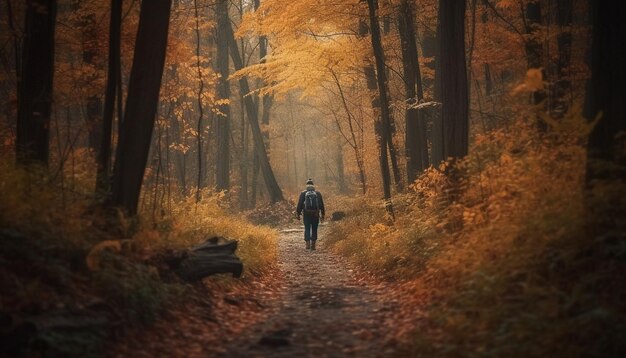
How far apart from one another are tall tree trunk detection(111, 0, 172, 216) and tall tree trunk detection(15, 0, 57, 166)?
4.27 ft

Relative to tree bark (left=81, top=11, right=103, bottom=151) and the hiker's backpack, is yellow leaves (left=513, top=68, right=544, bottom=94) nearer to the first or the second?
tree bark (left=81, top=11, right=103, bottom=151)

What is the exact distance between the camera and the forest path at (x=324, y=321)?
5.26m

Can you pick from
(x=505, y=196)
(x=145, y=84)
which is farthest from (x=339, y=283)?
(x=145, y=84)

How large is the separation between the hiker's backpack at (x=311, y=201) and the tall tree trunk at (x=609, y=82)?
9.74m

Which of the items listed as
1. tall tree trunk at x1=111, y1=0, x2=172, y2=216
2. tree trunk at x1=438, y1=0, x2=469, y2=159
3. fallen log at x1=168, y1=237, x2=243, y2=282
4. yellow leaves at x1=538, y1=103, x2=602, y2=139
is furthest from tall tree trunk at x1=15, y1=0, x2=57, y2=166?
yellow leaves at x1=538, y1=103, x2=602, y2=139

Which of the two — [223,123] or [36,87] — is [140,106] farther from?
[223,123]

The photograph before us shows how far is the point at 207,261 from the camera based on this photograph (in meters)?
7.65

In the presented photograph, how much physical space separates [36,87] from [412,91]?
1041cm

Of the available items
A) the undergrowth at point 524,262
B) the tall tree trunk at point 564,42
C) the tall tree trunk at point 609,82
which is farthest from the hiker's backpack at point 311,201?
the tall tree trunk at point 609,82

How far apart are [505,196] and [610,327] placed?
3.35m

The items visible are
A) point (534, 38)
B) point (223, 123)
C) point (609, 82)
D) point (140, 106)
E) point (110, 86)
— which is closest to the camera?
point (609, 82)

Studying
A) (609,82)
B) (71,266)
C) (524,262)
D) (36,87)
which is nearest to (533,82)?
(609,82)

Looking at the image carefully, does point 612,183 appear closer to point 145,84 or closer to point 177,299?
point 177,299

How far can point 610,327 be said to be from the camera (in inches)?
162
